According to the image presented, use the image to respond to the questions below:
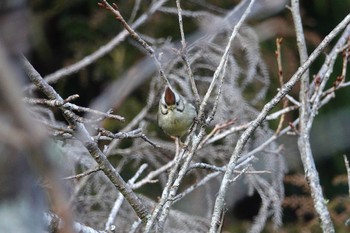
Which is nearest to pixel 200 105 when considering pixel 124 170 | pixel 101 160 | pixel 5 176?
pixel 101 160

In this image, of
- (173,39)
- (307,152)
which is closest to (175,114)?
(307,152)

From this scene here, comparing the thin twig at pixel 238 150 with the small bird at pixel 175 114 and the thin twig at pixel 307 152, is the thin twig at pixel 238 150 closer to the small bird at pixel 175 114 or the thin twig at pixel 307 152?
the thin twig at pixel 307 152

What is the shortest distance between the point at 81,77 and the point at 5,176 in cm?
451

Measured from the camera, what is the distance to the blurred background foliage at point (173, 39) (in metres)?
A: 4.70

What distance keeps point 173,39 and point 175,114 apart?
1.90m

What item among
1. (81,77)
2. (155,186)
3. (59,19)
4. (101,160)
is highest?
(59,19)

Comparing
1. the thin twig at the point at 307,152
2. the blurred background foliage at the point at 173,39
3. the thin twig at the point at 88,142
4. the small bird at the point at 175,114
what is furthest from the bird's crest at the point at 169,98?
A: the blurred background foliage at the point at 173,39

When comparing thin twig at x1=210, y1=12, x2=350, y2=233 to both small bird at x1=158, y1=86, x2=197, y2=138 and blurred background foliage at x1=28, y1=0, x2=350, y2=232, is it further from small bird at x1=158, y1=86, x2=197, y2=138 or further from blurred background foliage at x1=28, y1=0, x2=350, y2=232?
blurred background foliage at x1=28, y1=0, x2=350, y2=232

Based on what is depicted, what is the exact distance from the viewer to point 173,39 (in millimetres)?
4855

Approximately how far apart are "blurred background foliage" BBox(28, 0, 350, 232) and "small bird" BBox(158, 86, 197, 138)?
1463mm

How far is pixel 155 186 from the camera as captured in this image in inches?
184

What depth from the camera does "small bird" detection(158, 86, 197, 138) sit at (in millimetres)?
2990

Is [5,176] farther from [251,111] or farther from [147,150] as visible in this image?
[147,150]

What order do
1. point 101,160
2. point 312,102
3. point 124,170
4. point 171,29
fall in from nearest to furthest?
point 101,160 → point 312,102 → point 124,170 → point 171,29
